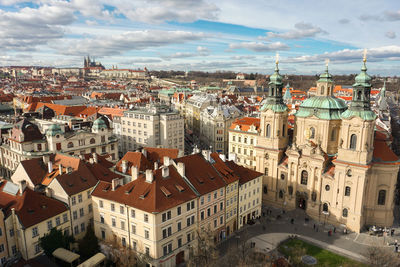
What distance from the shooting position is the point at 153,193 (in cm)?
4562

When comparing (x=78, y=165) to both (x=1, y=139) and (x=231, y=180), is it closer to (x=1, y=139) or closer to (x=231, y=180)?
(x=231, y=180)

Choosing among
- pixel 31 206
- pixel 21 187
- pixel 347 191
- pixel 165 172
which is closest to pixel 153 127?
pixel 165 172

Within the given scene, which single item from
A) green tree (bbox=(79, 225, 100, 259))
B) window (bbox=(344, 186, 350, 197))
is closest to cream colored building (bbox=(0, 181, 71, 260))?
green tree (bbox=(79, 225, 100, 259))

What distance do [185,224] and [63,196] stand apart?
20032mm

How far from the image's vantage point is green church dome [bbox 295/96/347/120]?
65.2 m

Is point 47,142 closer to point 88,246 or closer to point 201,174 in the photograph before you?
point 88,246

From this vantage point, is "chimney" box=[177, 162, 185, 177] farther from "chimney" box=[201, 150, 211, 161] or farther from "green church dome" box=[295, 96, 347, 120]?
"green church dome" box=[295, 96, 347, 120]

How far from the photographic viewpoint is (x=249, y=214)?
62.8 meters

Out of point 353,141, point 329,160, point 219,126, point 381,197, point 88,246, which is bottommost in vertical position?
point 88,246

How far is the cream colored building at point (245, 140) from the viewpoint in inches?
3516

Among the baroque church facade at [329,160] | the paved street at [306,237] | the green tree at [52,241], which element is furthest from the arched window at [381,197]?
the green tree at [52,241]

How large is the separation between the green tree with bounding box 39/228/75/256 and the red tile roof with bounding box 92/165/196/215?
7.51 meters

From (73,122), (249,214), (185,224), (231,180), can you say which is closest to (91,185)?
(185,224)

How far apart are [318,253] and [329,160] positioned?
2035 cm
